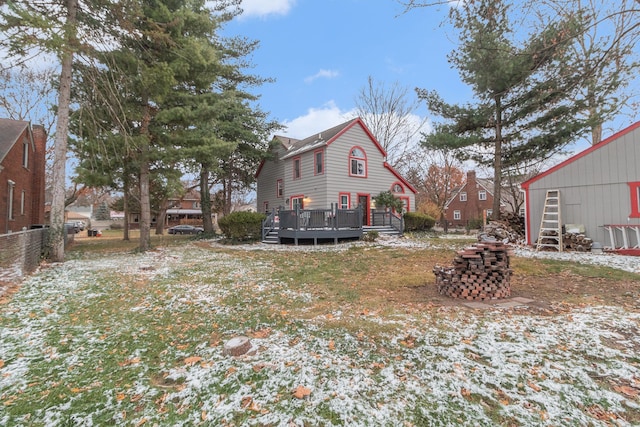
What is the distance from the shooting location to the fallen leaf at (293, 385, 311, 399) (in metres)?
2.45

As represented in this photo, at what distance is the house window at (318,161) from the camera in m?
16.5

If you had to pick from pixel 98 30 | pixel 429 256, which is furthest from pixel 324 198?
pixel 98 30

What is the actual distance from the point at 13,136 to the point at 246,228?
11949mm

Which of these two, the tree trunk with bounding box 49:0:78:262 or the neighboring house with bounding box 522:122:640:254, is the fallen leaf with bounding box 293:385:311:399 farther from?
the neighboring house with bounding box 522:122:640:254

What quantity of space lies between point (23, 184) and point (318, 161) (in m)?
16.1

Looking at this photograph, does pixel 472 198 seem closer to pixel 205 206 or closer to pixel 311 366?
pixel 205 206

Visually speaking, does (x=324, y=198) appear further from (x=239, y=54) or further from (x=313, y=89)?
(x=313, y=89)

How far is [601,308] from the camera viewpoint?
441 centimetres

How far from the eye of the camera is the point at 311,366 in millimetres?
2881

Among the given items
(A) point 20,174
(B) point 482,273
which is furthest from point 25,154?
(B) point 482,273

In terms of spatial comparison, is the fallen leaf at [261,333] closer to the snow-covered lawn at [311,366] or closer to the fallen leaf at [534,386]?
the snow-covered lawn at [311,366]

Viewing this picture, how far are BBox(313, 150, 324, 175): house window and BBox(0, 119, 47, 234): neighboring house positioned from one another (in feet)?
46.3

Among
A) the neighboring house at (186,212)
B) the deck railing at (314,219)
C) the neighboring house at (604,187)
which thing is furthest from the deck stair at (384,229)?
the neighboring house at (186,212)

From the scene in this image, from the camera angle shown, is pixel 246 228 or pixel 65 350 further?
pixel 246 228
